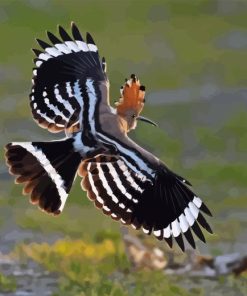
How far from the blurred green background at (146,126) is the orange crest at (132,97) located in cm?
281

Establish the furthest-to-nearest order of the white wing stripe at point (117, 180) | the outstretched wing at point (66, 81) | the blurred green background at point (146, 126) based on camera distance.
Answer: the blurred green background at point (146, 126) → the outstretched wing at point (66, 81) → the white wing stripe at point (117, 180)

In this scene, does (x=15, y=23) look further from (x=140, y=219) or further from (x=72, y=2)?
(x=140, y=219)

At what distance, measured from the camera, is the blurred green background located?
10469 mm

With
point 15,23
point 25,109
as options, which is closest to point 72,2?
point 15,23

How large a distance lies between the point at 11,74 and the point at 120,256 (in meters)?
8.30

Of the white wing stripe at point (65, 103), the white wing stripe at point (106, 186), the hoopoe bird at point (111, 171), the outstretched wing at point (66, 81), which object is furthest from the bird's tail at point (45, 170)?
the white wing stripe at point (65, 103)

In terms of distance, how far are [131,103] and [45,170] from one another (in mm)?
631

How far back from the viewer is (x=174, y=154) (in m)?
14.7

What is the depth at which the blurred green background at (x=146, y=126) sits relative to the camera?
34.3 ft

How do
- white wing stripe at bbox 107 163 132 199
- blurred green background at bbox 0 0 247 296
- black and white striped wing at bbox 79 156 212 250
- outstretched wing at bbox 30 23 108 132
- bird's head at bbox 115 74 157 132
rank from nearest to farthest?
1. bird's head at bbox 115 74 157 132
2. black and white striped wing at bbox 79 156 212 250
3. white wing stripe at bbox 107 163 132 199
4. outstretched wing at bbox 30 23 108 132
5. blurred green background at bbox 0 0 247 296

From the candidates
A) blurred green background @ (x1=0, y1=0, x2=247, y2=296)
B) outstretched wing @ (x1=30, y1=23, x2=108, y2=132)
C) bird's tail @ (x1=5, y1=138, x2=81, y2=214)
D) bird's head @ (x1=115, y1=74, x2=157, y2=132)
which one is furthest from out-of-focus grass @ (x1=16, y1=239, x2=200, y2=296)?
bird's head @ (x1=115, y1=74, x2=157, y2=132)

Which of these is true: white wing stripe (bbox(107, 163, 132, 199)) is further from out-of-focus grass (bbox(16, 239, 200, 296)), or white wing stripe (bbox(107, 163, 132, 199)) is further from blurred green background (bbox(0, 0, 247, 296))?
blurred green background (bbox(0, 0, 247, 296))

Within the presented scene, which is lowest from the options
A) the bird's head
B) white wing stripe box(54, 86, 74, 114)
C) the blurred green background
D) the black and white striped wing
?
the black and white striped wing

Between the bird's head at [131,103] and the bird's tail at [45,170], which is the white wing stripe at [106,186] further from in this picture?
the bird's head at [131,103]
